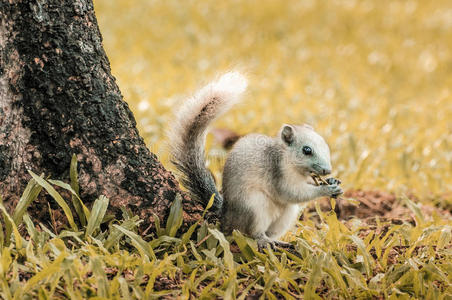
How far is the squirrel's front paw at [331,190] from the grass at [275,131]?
0.42ft

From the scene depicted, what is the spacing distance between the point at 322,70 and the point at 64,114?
5978mm

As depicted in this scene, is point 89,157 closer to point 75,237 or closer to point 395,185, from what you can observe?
point 75,237

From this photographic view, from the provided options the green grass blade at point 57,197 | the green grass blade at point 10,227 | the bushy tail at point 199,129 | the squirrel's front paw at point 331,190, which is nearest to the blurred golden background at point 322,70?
the bushy tail at point 199,129

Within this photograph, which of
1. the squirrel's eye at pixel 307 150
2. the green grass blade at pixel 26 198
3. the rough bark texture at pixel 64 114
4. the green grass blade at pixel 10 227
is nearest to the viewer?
the green grass blade at pixel 10 227

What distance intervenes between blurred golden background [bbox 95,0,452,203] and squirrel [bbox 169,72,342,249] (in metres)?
0.30

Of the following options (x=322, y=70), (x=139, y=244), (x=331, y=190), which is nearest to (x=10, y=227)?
(x=139, y=244)

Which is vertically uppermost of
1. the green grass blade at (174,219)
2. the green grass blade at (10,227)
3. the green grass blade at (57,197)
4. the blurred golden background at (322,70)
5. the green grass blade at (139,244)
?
the blurred golden background at (322,70)

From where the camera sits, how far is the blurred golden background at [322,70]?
5.43m

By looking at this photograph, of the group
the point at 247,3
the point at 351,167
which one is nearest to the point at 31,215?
the point at 351,167

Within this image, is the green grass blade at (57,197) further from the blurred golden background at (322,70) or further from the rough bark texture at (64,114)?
the blurred golden background at (322,70)

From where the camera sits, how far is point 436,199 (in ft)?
15.3

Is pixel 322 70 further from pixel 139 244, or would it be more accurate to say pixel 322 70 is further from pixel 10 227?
pixel 10 227

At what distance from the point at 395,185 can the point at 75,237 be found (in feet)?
9.84

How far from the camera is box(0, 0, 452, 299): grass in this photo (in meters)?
2.60
